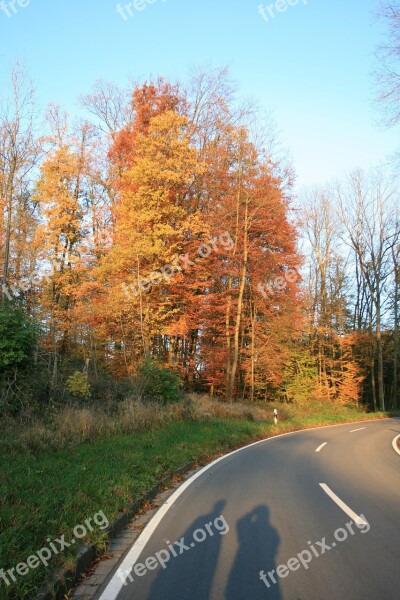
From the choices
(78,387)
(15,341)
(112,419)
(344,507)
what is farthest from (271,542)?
(78,387)

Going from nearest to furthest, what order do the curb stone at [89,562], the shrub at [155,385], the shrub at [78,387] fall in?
the curb stone at [89,562]
the shrub at [78,387]
the shrub at [155,385]

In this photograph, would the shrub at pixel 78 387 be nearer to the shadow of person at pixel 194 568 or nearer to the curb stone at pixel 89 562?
the curb stone at pixel 89 562

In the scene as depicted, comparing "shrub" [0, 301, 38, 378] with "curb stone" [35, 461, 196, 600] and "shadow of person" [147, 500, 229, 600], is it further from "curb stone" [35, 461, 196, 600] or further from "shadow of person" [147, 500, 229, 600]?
→ "shadow of person" [147, 500, 229, 600]

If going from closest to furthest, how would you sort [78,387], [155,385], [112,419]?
1. [112,419]
2. [78,387]
3. [155,385]

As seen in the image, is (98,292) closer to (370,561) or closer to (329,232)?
(370,561)

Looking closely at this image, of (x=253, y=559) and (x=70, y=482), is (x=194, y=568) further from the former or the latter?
(x=70, y=482)

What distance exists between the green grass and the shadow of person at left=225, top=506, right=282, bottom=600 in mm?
1548

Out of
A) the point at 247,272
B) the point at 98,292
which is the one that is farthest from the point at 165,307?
the point at 247,272

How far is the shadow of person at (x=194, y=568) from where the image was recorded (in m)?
3.82

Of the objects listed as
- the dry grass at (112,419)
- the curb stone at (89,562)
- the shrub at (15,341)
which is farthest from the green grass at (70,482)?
the shrub at (15,341)

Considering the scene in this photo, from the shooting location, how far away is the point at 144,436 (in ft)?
37.1

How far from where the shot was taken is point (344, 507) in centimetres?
643

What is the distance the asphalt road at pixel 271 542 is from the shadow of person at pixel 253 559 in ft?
0.03

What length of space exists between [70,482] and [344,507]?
161 inches
